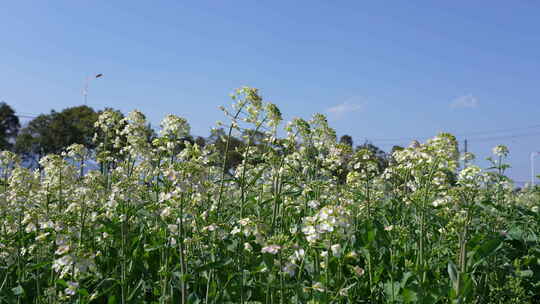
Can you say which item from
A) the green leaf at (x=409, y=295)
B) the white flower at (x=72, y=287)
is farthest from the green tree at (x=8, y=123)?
the green leaf at (x=409, y=295)

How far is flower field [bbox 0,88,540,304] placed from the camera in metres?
3.10

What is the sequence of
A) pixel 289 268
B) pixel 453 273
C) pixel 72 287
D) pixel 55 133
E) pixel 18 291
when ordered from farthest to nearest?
pixel 55 133 → pixel 18 291 → pixel 453 273 → pixel 72 287 → pixel 289 268

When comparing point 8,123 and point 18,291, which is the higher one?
point 8,123

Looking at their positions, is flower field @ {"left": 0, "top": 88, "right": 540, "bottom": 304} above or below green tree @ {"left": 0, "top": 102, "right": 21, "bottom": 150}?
below

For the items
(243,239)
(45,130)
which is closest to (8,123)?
(45,130)

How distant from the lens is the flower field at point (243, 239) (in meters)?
3.10

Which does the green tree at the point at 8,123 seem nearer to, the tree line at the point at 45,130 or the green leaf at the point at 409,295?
the tree line at the point at 45,130

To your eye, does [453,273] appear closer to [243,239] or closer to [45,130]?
[243,239]

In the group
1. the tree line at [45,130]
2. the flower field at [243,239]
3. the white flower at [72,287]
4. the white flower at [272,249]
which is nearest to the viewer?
the white flower at [272,249]

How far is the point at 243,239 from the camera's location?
12.5 ft

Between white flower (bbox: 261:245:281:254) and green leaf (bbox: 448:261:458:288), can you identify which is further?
green leaf (bbox: 448:261:458:288)

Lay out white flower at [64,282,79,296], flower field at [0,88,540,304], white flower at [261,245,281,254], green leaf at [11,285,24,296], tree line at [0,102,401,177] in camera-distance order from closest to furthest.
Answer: white flower at [261,245,281,254] < white flower at [64,282,79,296] < flower field at [0,88,540,304] < green leaf at [11,285,24,296] < tree line at [0,102,401,177]

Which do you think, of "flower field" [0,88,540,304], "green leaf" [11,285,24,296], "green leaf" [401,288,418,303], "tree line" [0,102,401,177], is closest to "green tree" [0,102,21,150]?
"tree line" [0,102,401,177]

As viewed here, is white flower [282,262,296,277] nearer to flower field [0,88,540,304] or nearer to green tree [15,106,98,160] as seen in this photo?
flower field [0,88,540,304]
